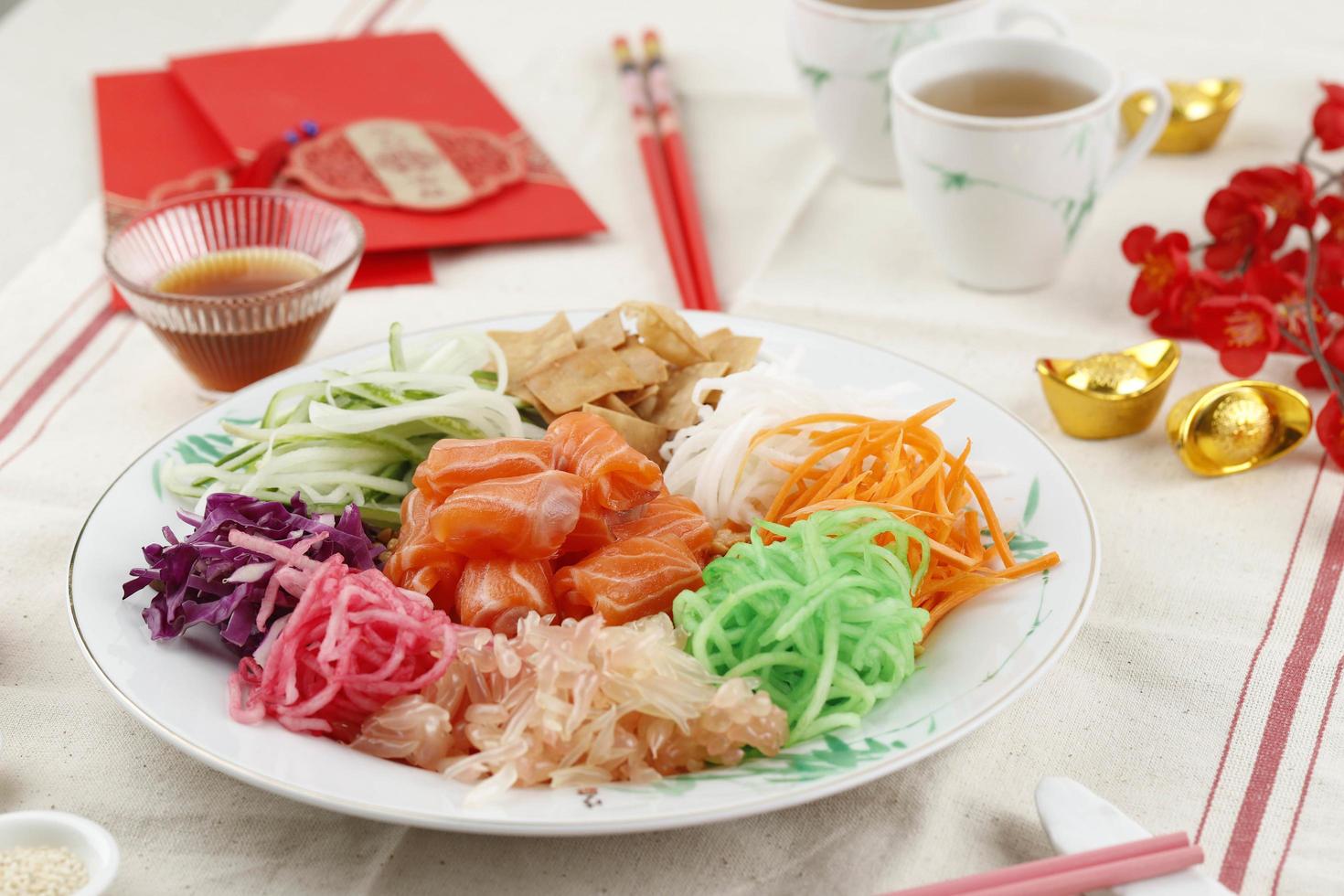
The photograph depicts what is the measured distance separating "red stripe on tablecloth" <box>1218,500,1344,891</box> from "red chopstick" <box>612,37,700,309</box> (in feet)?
4.09

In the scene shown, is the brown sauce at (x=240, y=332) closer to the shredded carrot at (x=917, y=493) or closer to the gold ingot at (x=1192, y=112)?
the shredded carrot at (x=917, y=493)

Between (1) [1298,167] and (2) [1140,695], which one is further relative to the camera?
(1) [1298,167]

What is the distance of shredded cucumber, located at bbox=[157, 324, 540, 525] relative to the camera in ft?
6.37

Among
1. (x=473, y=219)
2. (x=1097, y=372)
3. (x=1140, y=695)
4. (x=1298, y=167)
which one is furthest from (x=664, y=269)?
(x=1140, y=695)

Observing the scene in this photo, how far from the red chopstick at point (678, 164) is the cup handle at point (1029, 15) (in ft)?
2.50

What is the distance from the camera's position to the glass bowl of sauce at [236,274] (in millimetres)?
2381

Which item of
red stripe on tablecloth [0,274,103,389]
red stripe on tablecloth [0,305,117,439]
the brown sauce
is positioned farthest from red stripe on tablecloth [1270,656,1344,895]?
red stripe on tablecloth [0,274,103,389]

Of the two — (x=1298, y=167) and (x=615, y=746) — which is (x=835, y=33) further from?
(x=615, y=746)

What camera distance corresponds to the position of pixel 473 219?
9.96 feet

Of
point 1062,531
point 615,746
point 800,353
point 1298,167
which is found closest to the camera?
point 615,746

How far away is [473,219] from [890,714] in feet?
5.99

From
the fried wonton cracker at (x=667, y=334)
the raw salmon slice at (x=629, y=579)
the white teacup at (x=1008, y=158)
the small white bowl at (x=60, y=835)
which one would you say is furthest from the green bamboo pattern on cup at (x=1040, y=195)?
the small white bowl at (x=60, y=835)

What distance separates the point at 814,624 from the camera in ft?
5.19

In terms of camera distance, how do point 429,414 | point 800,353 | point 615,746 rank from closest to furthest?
1. point 615,746
2. point 429,414
3. point 800,353
